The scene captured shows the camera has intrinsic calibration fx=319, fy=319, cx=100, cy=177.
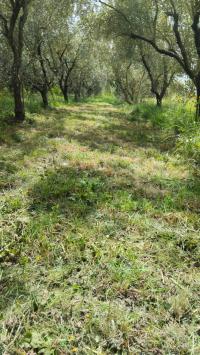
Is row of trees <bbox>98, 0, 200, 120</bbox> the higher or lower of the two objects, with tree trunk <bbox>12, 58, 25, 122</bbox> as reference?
higher

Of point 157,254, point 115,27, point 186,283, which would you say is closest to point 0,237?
point 157,254

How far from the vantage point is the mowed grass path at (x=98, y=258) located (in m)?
2.44

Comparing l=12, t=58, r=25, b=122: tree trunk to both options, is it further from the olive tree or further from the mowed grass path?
the mowed grass path

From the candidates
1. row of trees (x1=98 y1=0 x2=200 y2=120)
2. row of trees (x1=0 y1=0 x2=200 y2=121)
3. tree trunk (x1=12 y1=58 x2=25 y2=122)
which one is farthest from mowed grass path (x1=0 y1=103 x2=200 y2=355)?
row of trees (x1=98 y1=0 x2=200 y2=120)

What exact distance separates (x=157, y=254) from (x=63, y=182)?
7.67ft

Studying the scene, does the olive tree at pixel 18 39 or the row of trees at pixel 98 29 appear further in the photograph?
the row of trees at pixel 98 29

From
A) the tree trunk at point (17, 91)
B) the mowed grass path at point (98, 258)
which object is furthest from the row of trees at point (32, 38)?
the mowed grass path at point (98, 258)

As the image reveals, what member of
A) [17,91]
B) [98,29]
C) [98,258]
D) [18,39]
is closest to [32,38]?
[98,29]

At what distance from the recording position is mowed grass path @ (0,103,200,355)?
244 centimetres

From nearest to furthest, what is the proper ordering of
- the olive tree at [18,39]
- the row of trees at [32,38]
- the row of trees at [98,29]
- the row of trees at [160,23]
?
the olive tree at [18,39] → the row of trees at [32,38] → the row of trees at [98,29] → the row of trees at [160,23]

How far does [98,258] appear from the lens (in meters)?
3.33

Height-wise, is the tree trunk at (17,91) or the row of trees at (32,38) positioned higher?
the row of trees at (32,38)

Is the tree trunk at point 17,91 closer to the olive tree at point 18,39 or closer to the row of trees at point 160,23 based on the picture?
the olive tree at point 18,39

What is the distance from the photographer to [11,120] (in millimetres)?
10836
